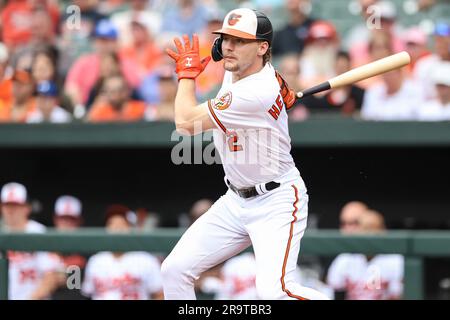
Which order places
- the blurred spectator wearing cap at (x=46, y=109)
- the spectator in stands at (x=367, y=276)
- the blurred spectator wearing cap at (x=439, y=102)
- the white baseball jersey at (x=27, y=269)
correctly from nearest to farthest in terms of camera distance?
the spectator in stands at (x=367, y=276) → the white baseball jersey at (x=27, y=269) → the blurred spectator wearing cap at (x=439, y=102) → the blurred spectator wearing cap at (x=46, y=109)

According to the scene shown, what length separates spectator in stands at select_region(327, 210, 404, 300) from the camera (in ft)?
21.6

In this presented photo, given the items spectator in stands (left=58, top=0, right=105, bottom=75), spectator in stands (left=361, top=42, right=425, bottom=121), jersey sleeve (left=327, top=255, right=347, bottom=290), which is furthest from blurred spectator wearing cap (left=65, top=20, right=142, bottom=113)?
jersey sleeve (left=327, top=255, right=347, bottom=290)

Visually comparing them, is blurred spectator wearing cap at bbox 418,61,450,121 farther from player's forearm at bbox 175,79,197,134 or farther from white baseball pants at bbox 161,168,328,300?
player's forearm at bbox 175,79,197,134

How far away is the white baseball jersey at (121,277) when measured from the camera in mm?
6945

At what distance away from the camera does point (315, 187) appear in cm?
837

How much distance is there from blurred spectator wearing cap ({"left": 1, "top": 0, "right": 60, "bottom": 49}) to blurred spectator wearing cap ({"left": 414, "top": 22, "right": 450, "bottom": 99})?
361 cm

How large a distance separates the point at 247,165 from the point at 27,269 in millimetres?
2312

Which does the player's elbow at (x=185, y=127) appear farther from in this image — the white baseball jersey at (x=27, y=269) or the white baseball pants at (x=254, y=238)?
the white baseball jersey at (x=27, y=269)

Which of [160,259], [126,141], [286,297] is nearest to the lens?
[286,297]

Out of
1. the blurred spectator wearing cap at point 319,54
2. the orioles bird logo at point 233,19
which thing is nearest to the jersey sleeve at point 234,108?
the orioles bird logo at point 233,19

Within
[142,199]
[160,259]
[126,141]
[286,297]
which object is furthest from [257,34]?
[142,199]

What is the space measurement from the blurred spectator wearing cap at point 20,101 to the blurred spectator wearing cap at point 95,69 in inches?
13.7
